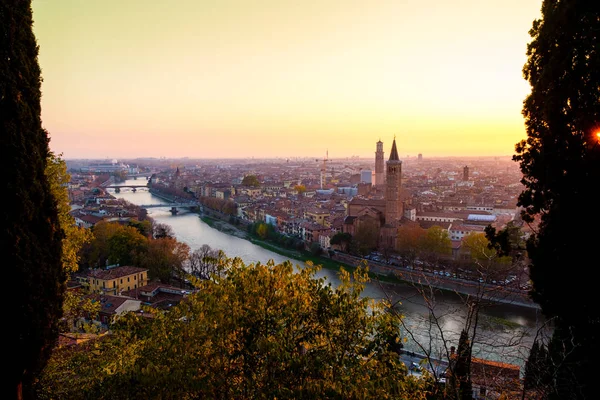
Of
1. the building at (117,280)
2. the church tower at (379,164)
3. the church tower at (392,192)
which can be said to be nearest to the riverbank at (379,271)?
the church tower at (392,192)

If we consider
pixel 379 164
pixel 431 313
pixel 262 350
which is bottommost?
pixel 431 313

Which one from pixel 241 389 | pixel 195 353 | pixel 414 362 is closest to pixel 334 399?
pixel 241 389

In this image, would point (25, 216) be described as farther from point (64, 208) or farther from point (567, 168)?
point (567, 168)

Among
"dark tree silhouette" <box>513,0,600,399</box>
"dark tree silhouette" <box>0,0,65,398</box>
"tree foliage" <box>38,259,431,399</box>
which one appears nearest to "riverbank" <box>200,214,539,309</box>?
"dark tree silhouette" <box>513,0,600,399</box>

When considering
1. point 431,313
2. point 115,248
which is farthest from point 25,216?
point 115,248

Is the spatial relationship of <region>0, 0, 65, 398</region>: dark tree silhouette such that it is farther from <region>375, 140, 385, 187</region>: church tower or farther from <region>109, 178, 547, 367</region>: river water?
<region>375, 140, 385, 187</region>: church tower
